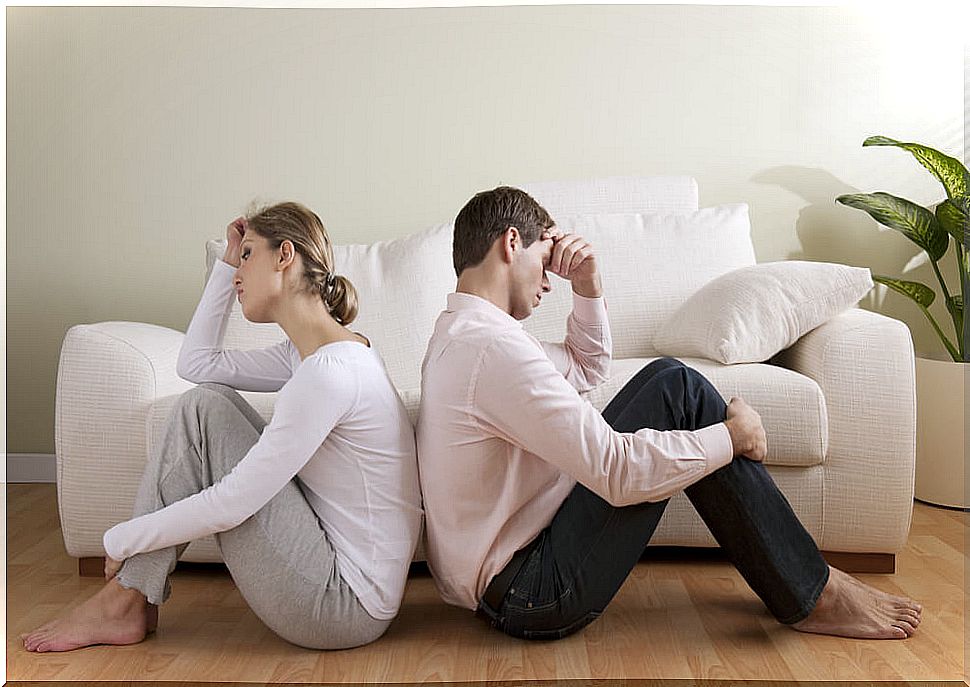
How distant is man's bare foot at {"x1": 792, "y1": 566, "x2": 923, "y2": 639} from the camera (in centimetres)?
207

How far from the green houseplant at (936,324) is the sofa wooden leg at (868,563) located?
0.82 metres

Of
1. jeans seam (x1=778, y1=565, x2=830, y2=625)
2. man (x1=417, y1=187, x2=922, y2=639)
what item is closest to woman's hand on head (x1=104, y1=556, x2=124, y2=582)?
man (x1=417, y1=187, x2=922, y2=639)

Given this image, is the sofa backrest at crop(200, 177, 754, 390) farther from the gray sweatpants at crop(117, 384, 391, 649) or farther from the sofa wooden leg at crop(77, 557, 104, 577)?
the gray sweatpants at crop(117, 384, 391, 649)

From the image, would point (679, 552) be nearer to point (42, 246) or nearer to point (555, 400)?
point (555, 400)

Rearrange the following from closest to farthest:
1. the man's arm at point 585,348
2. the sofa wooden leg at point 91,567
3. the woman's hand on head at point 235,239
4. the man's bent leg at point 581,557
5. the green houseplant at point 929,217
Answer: the man's bent leg at point 581,557 < the woman's hand on head at point 235,239 < the man's arm at point 585,348 < the sofa wooden leg at point 91,567 < the green houseplant at point 929,217

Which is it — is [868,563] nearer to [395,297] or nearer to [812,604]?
[812,604]

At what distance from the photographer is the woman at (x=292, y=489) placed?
6.20 ft

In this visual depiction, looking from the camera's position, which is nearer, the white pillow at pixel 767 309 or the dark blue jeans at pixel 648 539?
the dark blue jeans at pixel 648 539

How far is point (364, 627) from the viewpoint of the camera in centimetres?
200

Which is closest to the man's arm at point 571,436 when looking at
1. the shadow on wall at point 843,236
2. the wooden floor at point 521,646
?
the wooden floor at point 521,646

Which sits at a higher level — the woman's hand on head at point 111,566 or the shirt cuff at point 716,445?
the shirt cuff at point 716,445

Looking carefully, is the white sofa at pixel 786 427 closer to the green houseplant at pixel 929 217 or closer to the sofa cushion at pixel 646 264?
the sofa cushion at pixel 646 264

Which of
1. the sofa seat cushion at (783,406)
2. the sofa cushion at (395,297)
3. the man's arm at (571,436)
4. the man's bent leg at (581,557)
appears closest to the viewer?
the man's arm at (571,436)

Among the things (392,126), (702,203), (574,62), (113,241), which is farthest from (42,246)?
(702,203)
